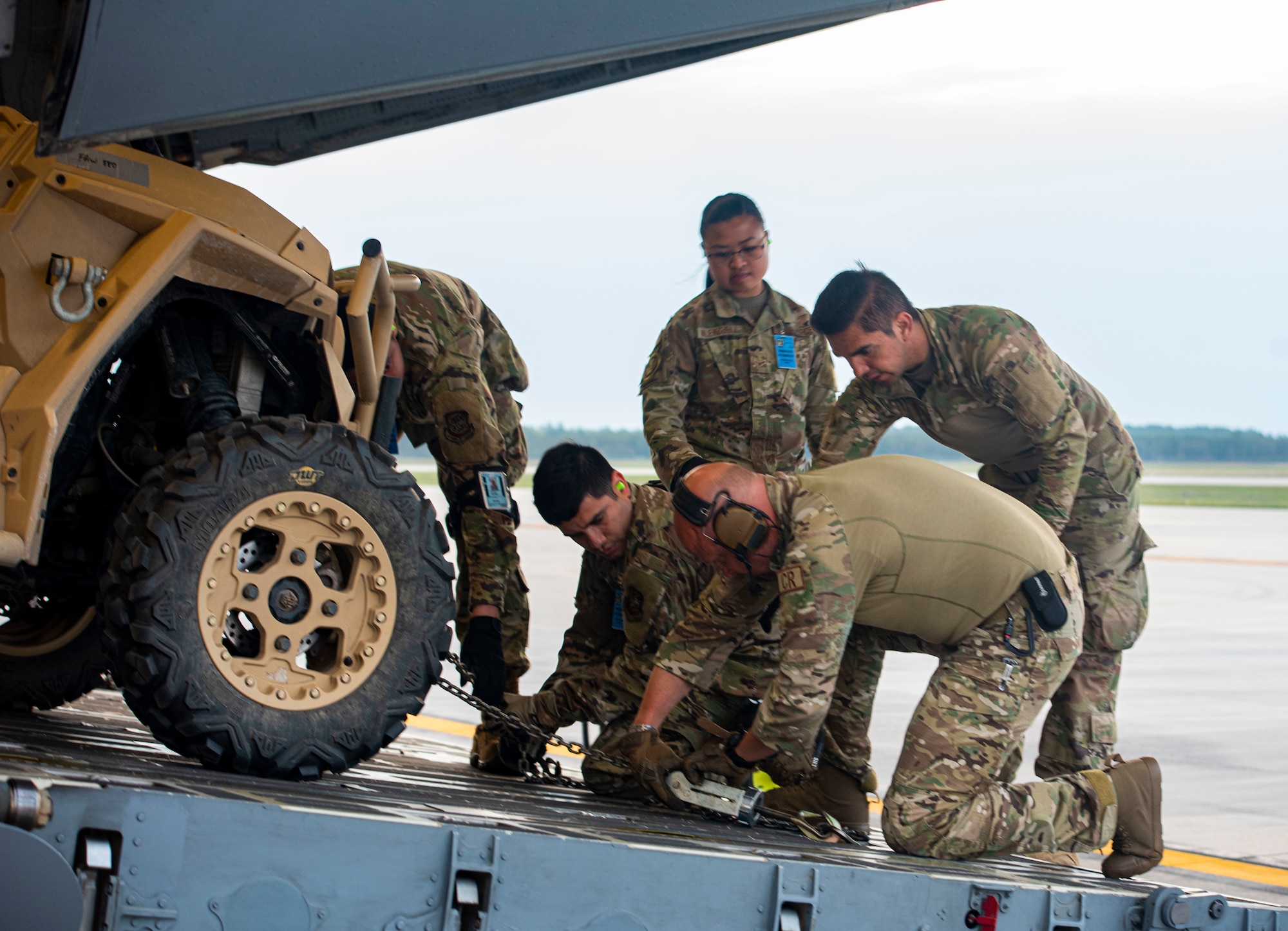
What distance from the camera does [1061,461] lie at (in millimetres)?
3604

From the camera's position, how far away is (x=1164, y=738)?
6.93 meters

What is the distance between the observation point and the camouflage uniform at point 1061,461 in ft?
11.8

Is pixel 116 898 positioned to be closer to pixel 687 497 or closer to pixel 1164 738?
pixel 687 497

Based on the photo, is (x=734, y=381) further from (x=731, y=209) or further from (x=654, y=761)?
(x=654, y=761)

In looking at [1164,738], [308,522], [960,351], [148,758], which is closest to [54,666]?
[148,758]

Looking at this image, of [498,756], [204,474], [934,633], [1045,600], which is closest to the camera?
[204,474]

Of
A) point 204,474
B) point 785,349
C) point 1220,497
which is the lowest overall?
point 204,474

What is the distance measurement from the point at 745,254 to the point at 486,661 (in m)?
1.71

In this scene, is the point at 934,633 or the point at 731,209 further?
the point at 731,209

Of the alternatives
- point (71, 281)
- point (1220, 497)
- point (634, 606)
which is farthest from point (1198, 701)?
point (1220, 497)

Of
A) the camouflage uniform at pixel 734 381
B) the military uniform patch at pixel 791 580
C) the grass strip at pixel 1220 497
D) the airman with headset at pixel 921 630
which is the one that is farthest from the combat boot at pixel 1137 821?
the grass strip at pixel 1220 497

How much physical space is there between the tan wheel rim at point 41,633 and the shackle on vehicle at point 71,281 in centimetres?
143

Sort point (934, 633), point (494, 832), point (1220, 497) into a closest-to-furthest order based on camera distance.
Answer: point (494, 832), point (934, 633), point (1220, 497)

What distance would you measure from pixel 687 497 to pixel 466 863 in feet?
4.03
